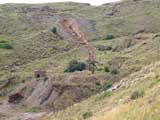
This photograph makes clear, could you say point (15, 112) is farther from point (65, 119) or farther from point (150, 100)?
point (150, 100)

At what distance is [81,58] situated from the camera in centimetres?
7269

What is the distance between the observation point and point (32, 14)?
107 metres

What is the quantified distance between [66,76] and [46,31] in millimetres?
41280

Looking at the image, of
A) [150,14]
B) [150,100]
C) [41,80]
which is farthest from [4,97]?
[150,14]

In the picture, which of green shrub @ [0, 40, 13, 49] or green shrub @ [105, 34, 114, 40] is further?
green shrub @ [105, 34, 114, 40]

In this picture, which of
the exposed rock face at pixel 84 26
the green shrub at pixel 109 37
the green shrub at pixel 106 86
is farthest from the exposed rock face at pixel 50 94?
the green shrub at pixel 109 37

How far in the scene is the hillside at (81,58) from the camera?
1106 inches

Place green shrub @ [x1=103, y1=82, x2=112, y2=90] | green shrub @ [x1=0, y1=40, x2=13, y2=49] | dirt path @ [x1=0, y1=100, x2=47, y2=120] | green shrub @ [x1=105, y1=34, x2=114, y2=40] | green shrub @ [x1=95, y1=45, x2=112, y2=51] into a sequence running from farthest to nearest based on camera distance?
1. green shrub @ [x1=105, y1=34, x2=114, y2=40]
2. green shrub @ [x1=0, y1=40, x2=13, y2=49]
3. green shrub @ [x1=95, y1=45, x2=112, y2=51]
4. green shrub @ [x1=103, y1=82, x2=112, y2=90]
5. dirt path @ [x1=0, y1=100, x2=47, y2=120]

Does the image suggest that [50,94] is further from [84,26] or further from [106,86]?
[84,26]

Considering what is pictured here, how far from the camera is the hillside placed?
28.1m

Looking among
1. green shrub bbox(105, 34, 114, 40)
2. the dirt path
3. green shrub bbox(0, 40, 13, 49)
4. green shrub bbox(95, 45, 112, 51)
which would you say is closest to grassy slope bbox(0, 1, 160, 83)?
green shrub bbox(0, 40, 13, 49)

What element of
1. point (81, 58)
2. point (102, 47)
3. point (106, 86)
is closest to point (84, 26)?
point (102, 47)

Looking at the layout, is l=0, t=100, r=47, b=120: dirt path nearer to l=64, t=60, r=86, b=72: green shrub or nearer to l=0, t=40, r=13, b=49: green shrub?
l=64, t=60, r=86, b=72: green shrub

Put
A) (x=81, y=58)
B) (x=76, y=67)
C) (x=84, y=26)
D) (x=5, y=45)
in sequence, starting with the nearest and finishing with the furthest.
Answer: (x=76, y=67) → (x=81, y=58) → (x=5, y=45) → (x=84, y=26)
